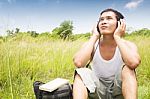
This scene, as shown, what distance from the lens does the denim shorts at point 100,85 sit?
8.63 feet

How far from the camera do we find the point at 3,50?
3.78 m

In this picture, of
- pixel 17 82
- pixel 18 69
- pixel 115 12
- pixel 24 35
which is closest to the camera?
pixel 115 12

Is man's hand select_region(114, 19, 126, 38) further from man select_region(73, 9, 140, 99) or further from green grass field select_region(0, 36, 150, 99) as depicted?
green grass field select_region(0, 36, 150, 99)

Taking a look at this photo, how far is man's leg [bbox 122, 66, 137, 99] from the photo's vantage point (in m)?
2.49

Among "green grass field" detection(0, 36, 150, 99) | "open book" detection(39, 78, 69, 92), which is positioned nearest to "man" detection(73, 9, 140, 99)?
"open book" detection(39, 78, 69, 92)

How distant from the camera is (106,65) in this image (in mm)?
2744

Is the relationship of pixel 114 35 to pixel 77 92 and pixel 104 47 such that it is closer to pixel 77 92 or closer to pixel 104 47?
pixel 104 47

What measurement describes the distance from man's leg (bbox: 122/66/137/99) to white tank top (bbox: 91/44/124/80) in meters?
0.13

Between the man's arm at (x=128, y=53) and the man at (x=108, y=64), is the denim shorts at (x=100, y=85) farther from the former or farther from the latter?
the man's arm at (x=128, y=53)

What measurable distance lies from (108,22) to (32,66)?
184 centimetres

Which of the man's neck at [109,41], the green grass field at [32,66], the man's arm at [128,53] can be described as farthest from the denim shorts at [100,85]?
the green grass field at [32,66]

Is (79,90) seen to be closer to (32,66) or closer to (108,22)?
(108,22)

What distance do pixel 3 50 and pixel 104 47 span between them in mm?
1408

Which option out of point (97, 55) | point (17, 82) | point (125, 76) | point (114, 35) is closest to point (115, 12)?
point (114, 35)
